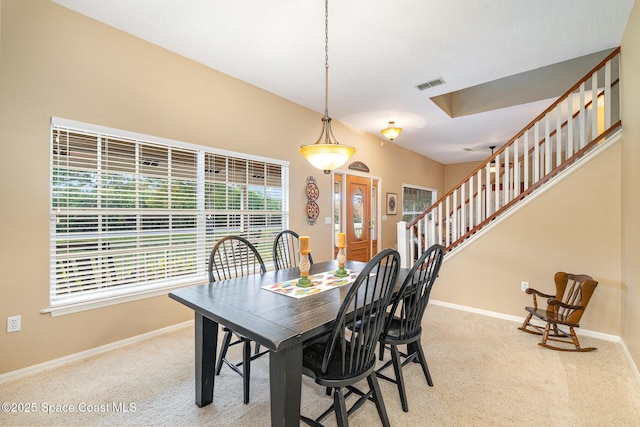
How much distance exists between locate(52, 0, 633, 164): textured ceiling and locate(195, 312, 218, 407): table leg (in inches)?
93.9

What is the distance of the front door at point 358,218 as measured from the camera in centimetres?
535

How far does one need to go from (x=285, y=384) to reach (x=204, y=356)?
2.63 feet

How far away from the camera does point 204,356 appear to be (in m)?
1.84

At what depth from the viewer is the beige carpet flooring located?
1756mm

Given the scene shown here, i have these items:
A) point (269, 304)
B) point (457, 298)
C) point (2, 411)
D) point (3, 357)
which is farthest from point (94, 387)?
point (457, 298)

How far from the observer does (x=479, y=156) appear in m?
7.70

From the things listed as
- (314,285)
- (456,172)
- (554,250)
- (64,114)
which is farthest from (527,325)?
(456,172)

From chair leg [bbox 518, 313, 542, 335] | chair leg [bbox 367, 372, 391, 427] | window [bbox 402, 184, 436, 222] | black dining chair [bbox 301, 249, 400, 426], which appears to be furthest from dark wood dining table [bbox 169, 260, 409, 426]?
window [bbox 402, 184, 436, 222]

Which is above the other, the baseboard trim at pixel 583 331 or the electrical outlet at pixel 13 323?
the electrical outlet at pixel 13 323

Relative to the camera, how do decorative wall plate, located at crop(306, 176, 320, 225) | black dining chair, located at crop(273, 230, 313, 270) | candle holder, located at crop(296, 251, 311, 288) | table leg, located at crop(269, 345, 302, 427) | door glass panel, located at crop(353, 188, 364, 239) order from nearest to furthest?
table leg, located at crop(269, 345, 302, 427) → candle holder, located at crop(296, 251, 311, 288) → black dining chair, located at crop(273, 230, 313, 270) → decorative wall plate, located at crop(306, 176, 320, 225) → door glass panel, located at crop(353, 188, 364, 239)

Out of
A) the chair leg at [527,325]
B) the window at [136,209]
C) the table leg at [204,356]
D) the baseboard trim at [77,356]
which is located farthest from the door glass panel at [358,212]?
the table leg at [204,356]

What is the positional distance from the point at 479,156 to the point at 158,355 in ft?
26.7

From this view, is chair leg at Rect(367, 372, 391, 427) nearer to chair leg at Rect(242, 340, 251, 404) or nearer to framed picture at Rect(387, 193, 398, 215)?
chair leg at Rect(242, 340, 251, 404)

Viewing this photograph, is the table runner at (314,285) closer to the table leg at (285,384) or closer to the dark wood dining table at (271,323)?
the dark wood dining table at (271,323)
